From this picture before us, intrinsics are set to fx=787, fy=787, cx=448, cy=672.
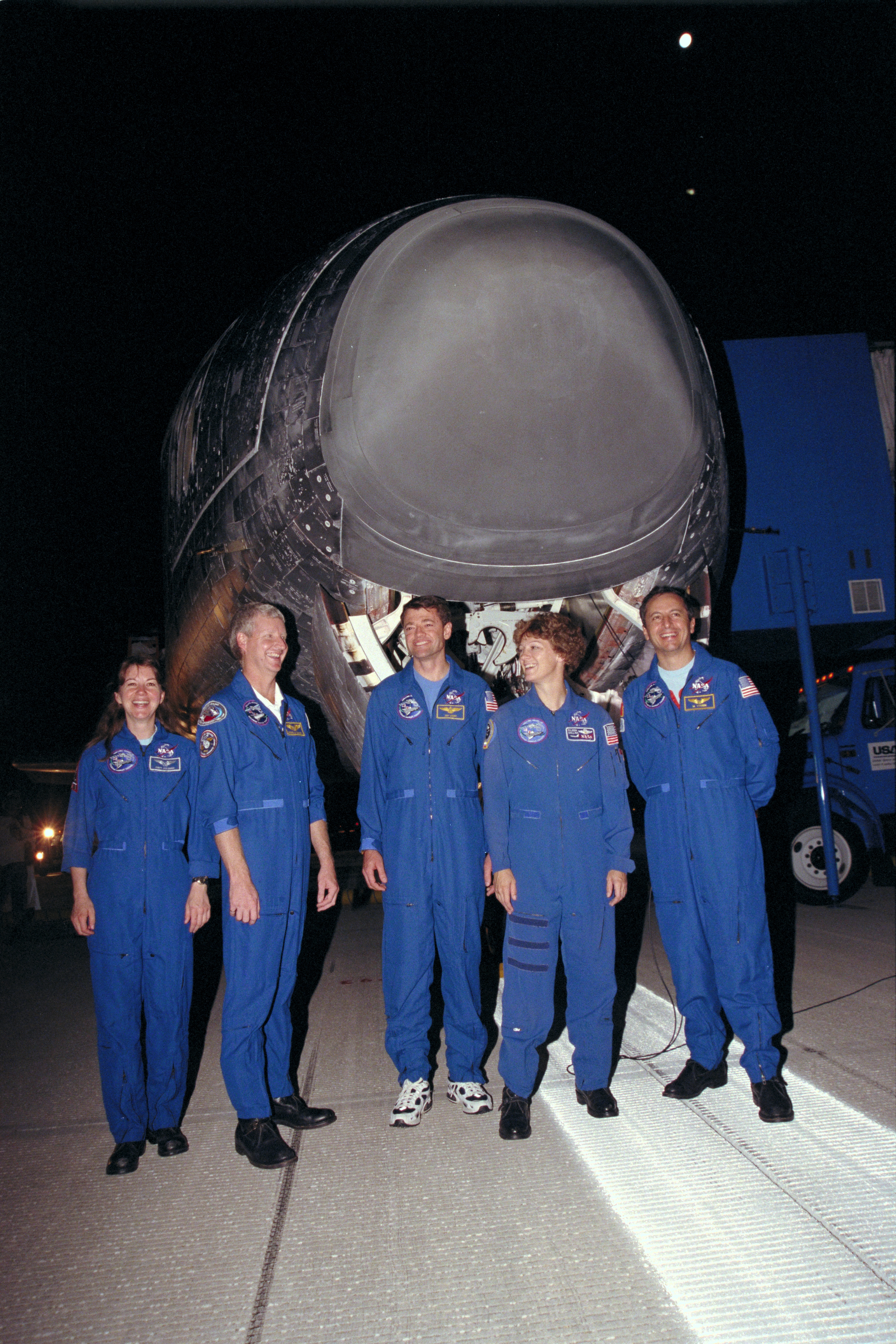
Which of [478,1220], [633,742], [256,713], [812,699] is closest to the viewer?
[478,1220]

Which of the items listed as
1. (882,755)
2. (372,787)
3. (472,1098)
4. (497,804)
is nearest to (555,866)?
(497,804)

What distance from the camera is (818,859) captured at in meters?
6.05

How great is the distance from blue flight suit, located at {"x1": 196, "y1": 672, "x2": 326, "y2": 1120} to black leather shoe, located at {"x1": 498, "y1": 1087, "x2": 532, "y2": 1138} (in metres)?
0.70

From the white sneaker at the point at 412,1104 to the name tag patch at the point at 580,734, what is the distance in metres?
1.21

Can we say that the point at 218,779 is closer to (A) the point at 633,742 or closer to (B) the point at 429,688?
(B) the point at 429,688

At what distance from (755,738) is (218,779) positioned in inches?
69.8

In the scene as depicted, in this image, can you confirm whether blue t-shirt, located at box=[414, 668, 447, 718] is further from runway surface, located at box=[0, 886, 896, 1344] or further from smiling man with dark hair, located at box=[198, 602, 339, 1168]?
runway surface, located at box=[0, 886, 896, 1344]

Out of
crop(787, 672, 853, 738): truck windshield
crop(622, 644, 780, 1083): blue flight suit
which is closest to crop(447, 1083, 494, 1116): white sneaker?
crop(622, 644, 780, 1083): blue flight suit

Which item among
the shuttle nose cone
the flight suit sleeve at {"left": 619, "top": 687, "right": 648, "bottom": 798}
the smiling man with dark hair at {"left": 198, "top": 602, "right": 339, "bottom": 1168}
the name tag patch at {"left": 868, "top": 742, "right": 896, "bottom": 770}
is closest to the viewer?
the shuttle nose cone

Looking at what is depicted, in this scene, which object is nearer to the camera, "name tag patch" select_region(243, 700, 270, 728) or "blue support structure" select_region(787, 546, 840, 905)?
"name tag patch" select_region(243, 700, 270, 728)

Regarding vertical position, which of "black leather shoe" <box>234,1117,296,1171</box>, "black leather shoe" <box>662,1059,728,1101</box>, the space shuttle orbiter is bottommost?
"black leather shoe" <box>662,1059,728,1101</box>

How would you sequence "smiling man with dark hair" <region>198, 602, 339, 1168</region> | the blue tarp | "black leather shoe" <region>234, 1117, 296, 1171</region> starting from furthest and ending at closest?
the blue tarp, "smiling man with dark hair" <region>198, 602, 339, 1168</region>, "black leather shoe" <region>234, 1117, 296, 1171</region>

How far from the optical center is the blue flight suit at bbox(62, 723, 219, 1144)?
2432mm

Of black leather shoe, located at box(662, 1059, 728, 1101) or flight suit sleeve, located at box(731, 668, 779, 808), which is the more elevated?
flight suit sleeve, located at box(731, 668, 779, 808)
